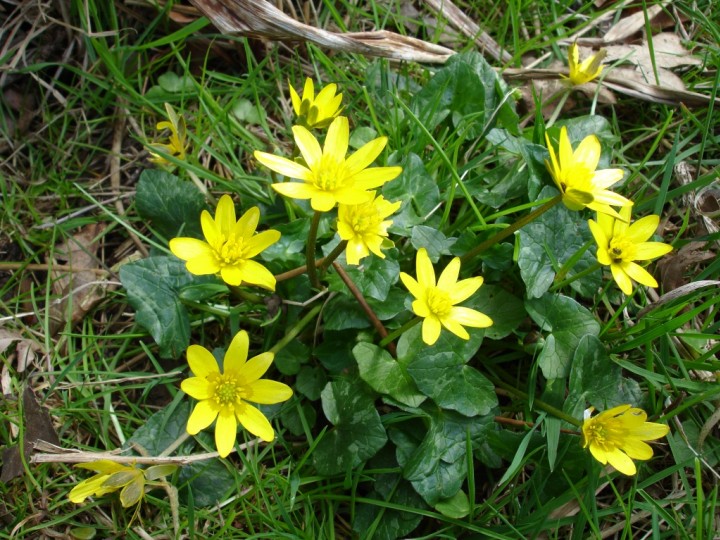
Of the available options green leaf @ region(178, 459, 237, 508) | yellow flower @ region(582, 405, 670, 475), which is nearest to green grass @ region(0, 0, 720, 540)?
green leaf @ region(178, 459, 237, 508)

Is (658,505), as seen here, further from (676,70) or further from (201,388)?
(676,70)

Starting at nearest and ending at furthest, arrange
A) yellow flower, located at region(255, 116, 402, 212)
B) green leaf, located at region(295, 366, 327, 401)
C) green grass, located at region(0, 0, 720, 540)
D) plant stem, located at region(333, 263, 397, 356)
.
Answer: yellow flower, located at region(255, 116, 402, 212)
plant stem, located at region(333, 263, 397, 356)
green grass, located at region(0, 0, 720, 540)
green leaf, located at region(295, 366, 327, 401)

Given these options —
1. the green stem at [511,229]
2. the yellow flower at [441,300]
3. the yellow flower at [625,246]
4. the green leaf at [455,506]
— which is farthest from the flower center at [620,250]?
the green leaf at [455,506]

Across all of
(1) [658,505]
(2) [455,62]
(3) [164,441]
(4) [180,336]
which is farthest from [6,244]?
(1) [658,505]

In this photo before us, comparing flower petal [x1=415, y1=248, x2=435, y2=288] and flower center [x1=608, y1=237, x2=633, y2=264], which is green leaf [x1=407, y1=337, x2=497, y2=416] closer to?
flower petal [x1=415, y1=248, x2=435, y2=288]

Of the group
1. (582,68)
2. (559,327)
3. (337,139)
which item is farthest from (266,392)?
(582,68)

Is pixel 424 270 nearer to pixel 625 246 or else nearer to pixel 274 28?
pixel 625 246

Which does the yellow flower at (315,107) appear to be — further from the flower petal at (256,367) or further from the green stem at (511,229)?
the flower petal at (256,367)
